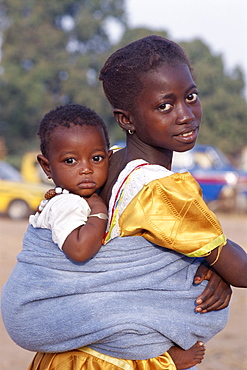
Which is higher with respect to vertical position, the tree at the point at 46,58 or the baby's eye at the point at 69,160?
the tree at the point at 46,58

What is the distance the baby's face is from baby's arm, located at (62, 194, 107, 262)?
6.9 inches

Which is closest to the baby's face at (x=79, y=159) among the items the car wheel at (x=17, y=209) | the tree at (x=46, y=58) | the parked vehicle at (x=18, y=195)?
the parked vehicle at (x=18, y=195)

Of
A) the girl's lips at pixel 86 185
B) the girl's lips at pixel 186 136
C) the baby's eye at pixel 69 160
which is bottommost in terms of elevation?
the girl's lips at pixel 86 185

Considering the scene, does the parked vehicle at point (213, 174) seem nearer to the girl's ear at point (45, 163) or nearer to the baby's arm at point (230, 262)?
the girl's ear at point (45, 163)

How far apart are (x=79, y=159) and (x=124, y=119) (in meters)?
0.20

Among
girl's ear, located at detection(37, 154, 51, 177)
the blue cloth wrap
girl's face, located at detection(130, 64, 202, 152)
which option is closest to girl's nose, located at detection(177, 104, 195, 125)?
girl's face, located at detection(130, 64, 202, 152)

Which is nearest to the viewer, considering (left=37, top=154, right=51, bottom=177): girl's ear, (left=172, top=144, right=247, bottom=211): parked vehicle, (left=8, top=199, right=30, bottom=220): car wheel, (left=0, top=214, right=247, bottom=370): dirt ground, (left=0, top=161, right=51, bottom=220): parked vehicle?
(left=37, top=154, right=51, bottom=177): girl's ear

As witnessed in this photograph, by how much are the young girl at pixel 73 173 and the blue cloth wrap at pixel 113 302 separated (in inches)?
3.1

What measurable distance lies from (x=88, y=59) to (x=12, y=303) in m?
34.6

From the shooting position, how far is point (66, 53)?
36406 millimetres

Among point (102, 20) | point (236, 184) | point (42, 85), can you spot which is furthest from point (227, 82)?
point (236, 184)

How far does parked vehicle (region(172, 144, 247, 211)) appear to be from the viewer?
15.9 meters

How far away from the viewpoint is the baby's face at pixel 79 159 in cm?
194

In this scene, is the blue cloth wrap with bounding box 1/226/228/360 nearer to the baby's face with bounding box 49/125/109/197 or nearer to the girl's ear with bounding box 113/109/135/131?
the baby's face with bounding box 49/125/109/197
